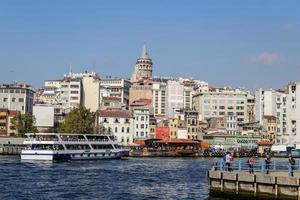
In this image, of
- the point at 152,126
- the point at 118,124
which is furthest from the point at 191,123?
the point at 118,124

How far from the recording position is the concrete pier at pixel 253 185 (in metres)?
42.9

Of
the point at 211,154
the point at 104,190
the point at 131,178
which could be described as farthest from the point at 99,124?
the point at 104,190

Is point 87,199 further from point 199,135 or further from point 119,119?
point 199,135

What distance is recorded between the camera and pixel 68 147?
120 meters

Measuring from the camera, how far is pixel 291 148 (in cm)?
18675

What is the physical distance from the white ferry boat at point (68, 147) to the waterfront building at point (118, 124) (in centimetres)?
4984

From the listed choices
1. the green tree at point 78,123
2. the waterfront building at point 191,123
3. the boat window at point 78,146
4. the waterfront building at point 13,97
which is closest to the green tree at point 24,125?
the green tree at point 78,123

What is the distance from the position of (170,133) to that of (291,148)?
38.0 metres

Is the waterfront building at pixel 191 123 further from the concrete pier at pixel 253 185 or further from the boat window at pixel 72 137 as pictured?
the concrete pier at pixel 253 185

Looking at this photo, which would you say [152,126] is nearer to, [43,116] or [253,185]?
[43,116]

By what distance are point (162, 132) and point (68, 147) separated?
7760 centimetres

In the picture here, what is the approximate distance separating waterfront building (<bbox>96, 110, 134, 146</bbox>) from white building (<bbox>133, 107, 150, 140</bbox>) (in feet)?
7.22

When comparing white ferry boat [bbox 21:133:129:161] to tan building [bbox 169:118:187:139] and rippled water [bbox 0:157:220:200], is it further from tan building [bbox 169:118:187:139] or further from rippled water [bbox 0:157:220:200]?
tan building [bbox 169:118:187:139]

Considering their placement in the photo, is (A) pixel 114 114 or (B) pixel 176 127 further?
(B) pixel 176 127
